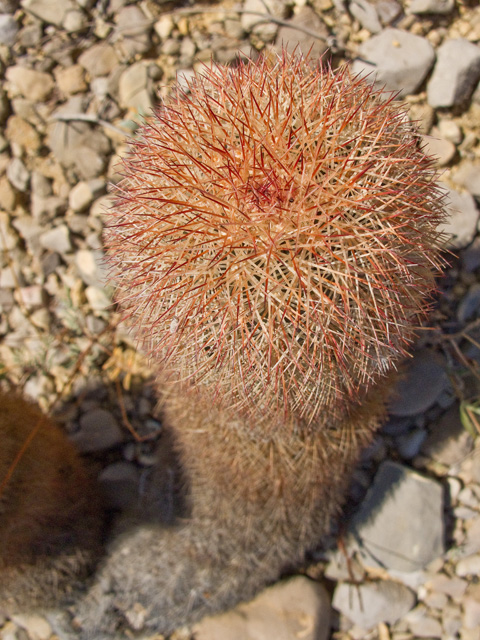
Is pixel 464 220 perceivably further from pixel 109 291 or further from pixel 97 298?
pixel 97 298

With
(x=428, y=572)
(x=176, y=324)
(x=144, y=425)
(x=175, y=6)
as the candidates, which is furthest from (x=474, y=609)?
(x=175, y=6)

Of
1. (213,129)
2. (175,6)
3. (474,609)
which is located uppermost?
(175,6)

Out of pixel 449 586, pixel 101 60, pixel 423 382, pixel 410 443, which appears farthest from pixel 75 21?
pixel 449 586

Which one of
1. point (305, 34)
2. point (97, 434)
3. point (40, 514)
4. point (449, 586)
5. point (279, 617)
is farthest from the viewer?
point (97, 434)

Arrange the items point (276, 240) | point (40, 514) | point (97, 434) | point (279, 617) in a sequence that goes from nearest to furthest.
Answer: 1. point (276, 240)
2. point (40, 514)
3. point (279, 617)
4. point (97, 434)

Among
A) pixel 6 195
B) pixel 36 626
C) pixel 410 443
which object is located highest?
pixel 6 195

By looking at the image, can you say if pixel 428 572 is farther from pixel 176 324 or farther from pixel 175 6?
pixel 175 6

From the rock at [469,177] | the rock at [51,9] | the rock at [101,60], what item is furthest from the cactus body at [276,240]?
the rock at [51,9]
